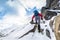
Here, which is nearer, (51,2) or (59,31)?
(59,31)

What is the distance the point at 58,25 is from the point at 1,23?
40.4 ft

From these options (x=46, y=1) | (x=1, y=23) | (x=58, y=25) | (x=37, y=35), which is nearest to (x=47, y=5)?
(x=46, y=1)

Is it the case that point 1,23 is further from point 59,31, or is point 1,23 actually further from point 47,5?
point 59,31

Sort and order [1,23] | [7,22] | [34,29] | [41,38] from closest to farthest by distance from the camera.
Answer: [41,38], [34,29], [1,23], [7,22]

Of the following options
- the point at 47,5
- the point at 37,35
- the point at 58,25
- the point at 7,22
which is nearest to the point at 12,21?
the point at 7,22

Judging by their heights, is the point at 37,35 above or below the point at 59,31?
below

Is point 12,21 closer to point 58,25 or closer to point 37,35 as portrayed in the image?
point 37,35

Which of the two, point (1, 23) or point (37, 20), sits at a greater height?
point (37, 20)

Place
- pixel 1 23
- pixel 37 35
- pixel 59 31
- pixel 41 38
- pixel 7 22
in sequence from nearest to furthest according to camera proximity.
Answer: pixel 59 31 < pixel 41 38 < pixel 37 35 < pixel 1 23 < pixel 7 22

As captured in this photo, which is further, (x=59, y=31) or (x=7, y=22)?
(x=7, y=22)

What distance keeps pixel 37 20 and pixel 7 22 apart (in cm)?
808

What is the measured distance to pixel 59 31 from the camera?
11.3 feet

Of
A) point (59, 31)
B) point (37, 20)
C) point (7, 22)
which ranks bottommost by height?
point (7, 22)

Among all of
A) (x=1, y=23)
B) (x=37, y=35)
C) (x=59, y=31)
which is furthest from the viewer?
(x=1, y=23)
